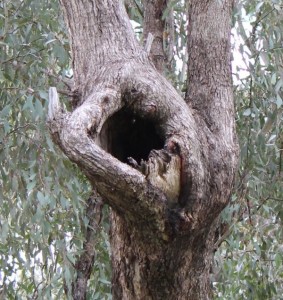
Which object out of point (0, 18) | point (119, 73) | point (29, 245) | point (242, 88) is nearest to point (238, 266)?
point (242, 88)

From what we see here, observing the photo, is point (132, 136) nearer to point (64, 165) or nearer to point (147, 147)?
point (147, 147)

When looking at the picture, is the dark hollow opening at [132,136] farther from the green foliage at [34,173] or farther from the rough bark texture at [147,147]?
the green foliage at [34,173]

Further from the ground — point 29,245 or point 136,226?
point 136,226

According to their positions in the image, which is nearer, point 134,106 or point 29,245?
point 134,106

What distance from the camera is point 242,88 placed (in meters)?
3.43

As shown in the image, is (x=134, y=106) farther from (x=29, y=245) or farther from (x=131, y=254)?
(x=29, y=245)

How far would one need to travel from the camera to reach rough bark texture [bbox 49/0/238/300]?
1.90m

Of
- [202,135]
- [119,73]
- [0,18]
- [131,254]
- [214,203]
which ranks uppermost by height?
[0,18]

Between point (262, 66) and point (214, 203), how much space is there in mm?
1323

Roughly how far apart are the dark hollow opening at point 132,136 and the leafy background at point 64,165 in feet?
2.37

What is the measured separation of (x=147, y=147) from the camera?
2.15m

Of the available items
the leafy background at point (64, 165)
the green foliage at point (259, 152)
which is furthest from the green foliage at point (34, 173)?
the green foliage at point (259, 152)

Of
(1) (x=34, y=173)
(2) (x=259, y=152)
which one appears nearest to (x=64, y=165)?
(1) (x=34, y=173)

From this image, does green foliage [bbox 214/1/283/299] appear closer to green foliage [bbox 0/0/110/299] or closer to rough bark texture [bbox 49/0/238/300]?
green foliage [bbox 0/0/110/299]
